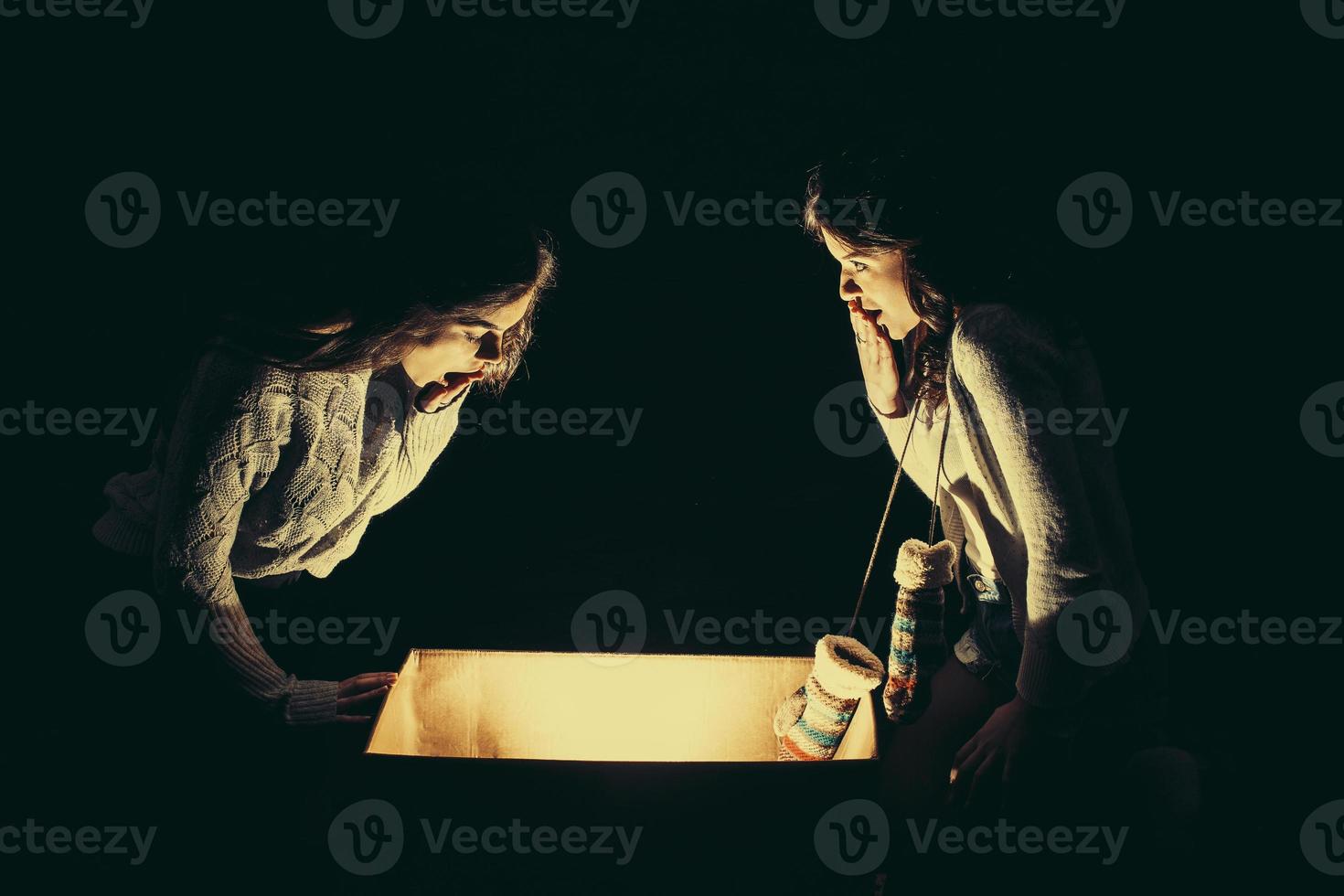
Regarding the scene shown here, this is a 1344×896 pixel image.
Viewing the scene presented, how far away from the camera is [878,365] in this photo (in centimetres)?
137

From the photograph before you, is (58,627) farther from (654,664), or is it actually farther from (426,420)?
(654,664)

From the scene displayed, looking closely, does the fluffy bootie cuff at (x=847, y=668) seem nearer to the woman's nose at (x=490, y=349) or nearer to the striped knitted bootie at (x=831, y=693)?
the striped knitted bootie at (x=831, y=693)

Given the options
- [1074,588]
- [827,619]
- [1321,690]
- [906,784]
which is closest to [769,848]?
[906,784]

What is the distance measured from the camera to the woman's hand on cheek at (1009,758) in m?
1.17

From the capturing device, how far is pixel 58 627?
4.50ft

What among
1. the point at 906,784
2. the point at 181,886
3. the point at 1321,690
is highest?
the point at 1321,690

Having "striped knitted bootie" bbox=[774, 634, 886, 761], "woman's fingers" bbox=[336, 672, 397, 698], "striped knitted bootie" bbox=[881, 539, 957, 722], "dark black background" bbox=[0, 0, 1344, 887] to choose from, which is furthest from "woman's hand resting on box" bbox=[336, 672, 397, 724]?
"striped knitted bootie" bbox=[881, 539, 957, 722]

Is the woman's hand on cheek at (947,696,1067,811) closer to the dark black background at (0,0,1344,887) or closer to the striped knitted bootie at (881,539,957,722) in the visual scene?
the striped knitted bootie at (881,539,957,722)

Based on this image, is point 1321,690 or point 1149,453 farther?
point 1321,690

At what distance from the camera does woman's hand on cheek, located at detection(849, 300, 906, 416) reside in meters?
1.33

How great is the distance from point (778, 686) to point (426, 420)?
60 cm

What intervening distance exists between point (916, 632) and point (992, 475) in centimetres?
22

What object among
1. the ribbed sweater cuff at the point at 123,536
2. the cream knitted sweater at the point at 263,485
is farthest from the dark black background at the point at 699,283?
the cream knitted sweater at the point at 263,485

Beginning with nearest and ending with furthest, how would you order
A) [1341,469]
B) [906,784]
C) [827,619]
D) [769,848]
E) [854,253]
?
[769,848] < [854,253] < [906,784] < [1341,469] < [827,619]
